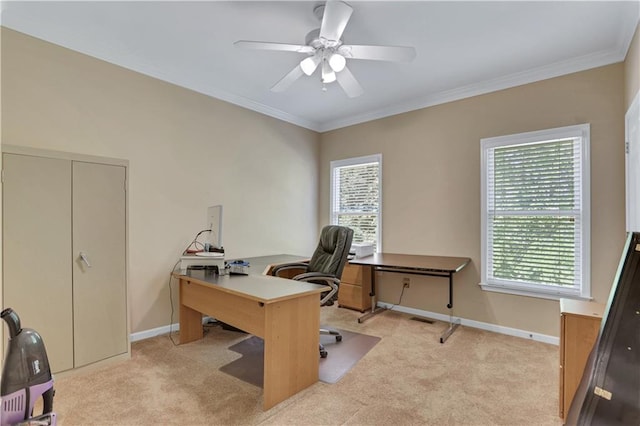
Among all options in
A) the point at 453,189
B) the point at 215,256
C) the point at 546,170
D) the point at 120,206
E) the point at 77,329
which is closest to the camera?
the point at 77,329

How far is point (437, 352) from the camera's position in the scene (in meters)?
2.81

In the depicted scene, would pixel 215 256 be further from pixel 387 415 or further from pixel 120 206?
pixel 387 415

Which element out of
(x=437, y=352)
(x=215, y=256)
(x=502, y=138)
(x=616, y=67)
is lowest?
(x=437, y=352)

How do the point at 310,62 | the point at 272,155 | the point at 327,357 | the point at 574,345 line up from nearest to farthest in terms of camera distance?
the point at 574,345 → the point at 310,62 → the point at 327,357 → the point at 272,155

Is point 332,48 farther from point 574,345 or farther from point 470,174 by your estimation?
point 574,345

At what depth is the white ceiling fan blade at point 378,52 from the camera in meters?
2.12

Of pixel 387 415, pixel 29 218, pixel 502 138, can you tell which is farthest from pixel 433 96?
pixel 29 218

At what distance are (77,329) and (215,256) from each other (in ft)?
3.63

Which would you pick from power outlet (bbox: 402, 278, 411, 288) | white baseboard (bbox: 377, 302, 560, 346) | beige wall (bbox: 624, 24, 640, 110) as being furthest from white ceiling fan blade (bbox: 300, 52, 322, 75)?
white baseboard (bbox: 377, 302, 560, 346)

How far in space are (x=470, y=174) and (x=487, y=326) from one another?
1654mm

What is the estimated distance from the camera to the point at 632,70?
2406 millimetres

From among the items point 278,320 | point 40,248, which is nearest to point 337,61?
point 278,320

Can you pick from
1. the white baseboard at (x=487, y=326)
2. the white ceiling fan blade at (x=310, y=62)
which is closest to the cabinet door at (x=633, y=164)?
the white baseboard at (x=487, y=326)

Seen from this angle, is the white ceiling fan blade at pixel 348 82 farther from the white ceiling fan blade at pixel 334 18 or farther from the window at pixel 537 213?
the window at pixel 537 213
